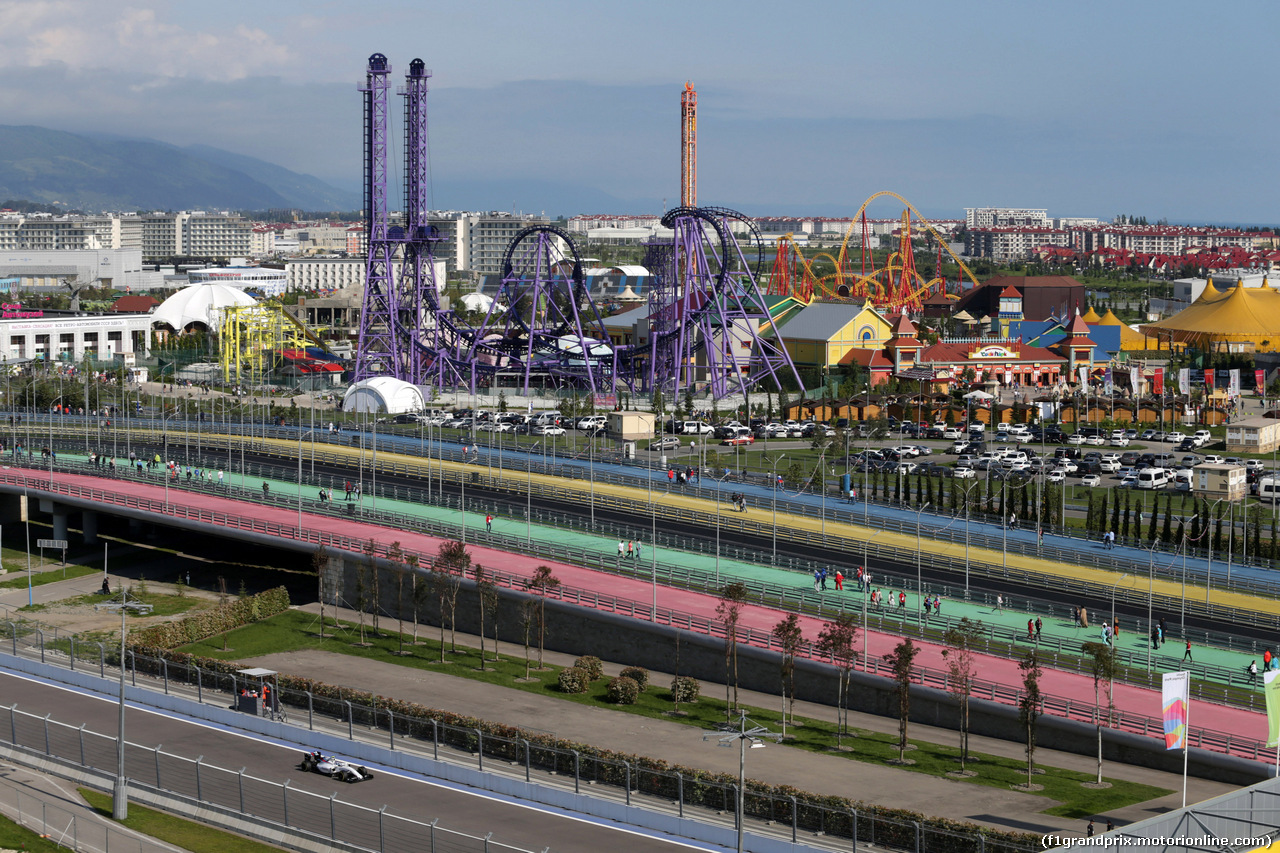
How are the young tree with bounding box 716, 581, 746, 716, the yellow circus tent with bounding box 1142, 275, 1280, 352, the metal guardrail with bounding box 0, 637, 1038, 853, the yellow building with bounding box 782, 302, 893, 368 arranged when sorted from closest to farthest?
the metal guardrail with bounding box 0, 637, 1038, 853, the young tree with bounding box 716, 581, 746, 716, the yellow building with bounding box 782, 302, 893, 368, the yellow circus tent with bounding box 1142, 275, 1280, 352

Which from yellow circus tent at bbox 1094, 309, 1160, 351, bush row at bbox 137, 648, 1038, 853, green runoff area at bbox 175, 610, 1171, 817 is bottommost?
green runoff area at bbox 175, 610, 1171, 817

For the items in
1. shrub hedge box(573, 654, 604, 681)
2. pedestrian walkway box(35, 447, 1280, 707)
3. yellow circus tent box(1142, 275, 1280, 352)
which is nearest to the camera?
pedestrian walkway box(35, 447, 1280, 707)

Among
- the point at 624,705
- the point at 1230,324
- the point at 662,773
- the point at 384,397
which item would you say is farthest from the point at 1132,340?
the point at 662,773

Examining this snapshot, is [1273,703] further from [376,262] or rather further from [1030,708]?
[376,262]

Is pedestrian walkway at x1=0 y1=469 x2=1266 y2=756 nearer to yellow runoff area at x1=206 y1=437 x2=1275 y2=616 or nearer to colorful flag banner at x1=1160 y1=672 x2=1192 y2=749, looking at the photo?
colorful flag banner at x1=1160 y1=672 x2=1192 y2=749

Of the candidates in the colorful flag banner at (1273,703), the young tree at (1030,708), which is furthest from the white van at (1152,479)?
the colorful flag banner at (1273,703)

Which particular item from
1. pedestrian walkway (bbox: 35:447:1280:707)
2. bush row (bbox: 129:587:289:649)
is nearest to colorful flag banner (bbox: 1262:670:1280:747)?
pedestrian walkway (bbox: 35:447:1280:707)

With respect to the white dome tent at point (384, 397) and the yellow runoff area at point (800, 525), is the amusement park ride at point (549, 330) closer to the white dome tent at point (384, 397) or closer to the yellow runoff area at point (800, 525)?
the white dome tent at point (384, 397)
